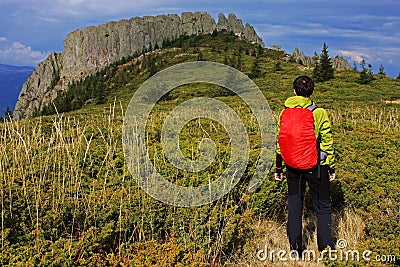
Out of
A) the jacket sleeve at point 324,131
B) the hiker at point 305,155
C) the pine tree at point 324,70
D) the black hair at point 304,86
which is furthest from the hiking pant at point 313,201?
the pine tree at point 324,70

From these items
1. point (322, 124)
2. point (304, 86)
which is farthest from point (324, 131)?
point (304, 86)

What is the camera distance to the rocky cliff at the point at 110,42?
10638 centimetres

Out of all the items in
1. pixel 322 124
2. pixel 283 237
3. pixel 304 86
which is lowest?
pixel 283 237

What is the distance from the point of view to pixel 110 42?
110 m

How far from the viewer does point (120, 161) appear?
605 cm

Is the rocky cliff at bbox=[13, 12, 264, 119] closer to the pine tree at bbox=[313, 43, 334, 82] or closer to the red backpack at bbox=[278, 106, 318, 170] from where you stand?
the pine tree at bbox=[313, 43, 334, 82]

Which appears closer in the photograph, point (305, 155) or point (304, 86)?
point (305, 155)

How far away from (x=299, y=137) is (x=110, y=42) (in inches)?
4381

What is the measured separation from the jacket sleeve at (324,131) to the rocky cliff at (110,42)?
341 feet

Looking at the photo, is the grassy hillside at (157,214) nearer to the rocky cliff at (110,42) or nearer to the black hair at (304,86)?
the black hair at (304,86)

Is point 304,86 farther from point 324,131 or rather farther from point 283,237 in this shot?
point 283,237

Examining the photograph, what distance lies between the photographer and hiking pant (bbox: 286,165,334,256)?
4621 mm

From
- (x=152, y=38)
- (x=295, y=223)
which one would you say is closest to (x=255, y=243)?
(x=295, y=223)

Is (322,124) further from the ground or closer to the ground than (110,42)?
closer to the ground
